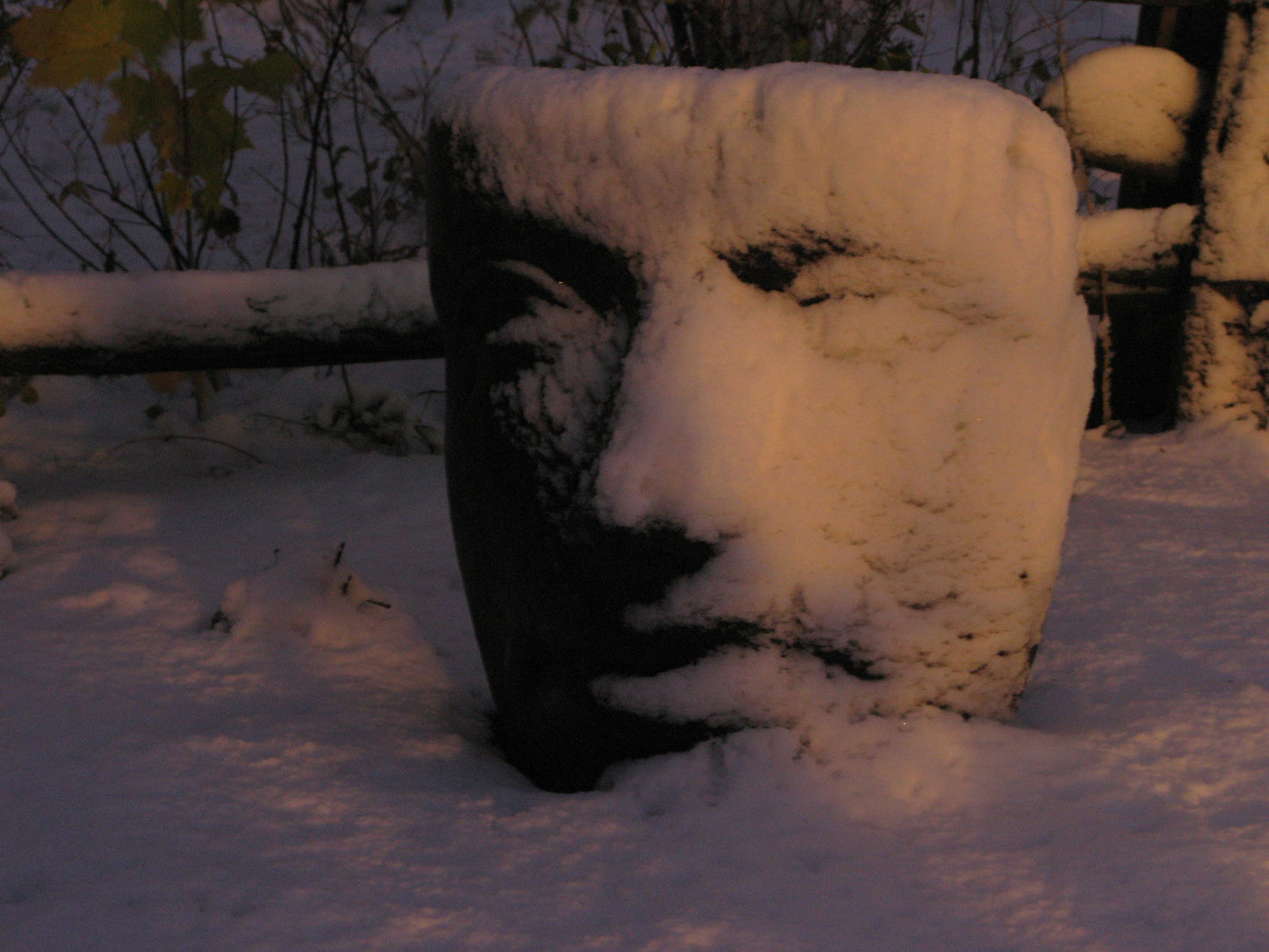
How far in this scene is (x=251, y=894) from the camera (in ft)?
3.85

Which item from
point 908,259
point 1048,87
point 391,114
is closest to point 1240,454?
point 1048,87

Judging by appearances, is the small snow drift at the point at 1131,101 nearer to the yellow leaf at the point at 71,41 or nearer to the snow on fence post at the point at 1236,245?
the snow on fence post at the point at 1236,245

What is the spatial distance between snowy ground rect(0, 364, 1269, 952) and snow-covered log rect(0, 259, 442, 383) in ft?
1.60

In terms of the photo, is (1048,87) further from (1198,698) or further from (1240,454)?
(1198,698)

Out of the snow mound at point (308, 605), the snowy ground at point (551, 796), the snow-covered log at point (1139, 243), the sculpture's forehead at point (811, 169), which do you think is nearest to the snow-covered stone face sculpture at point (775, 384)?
the sculpture's forehead at point (811, 169)

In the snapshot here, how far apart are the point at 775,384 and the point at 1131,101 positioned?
193 centimetres

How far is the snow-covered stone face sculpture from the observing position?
1.32 metres

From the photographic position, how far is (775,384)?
4.55ft

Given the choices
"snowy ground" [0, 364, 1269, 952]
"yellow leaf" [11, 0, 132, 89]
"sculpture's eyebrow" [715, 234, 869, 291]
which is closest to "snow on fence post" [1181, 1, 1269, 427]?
"snowy ground" [0, 364, 1269, 952]

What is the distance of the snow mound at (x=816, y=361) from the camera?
1.32 m

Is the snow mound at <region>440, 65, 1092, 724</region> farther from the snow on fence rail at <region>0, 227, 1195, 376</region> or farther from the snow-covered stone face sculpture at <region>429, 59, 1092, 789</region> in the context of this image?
the snow on fence rail at <region>0, 227, 1195, 376</region>

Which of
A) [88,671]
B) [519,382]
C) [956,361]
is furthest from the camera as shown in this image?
[88,671]

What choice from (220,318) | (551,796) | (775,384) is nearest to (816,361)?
(775,384)

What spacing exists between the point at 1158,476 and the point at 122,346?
2.35m
